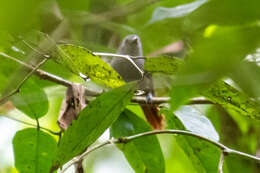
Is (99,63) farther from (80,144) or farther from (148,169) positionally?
(148,169)

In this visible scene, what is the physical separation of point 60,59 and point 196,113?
457 mm

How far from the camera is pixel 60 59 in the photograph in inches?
29.1

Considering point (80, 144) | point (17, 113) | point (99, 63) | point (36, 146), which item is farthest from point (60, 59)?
point (17, 113)

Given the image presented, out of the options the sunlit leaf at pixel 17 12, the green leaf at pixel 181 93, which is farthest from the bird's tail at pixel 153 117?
the sunlit leaf at pixel 17 12

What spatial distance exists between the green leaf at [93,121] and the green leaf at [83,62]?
51 mm

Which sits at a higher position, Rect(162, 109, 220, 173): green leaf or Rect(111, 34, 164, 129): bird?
Rect(111, 34, 164, 129): bird

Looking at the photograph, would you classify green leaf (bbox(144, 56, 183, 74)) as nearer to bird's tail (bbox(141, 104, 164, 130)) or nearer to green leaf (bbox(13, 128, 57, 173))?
green leaf (bbox(13, 128, 57, 173))

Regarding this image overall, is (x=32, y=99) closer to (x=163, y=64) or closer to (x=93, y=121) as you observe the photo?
(x=93, y=121)

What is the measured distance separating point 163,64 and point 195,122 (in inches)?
14.1

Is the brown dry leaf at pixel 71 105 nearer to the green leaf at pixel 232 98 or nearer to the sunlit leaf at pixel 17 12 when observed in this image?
the green leaf at pixel 232 98

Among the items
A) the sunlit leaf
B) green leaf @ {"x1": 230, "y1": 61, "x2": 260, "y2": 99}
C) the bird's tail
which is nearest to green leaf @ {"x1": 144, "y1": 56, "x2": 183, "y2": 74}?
green leaf @ {"x1": 230, "y1": 61, "x2": 260, "y2": 99}

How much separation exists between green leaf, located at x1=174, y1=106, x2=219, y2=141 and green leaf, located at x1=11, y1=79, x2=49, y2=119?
0.35m

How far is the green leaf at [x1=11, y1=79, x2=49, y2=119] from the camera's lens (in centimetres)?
94

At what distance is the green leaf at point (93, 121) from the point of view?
0.80 metres
